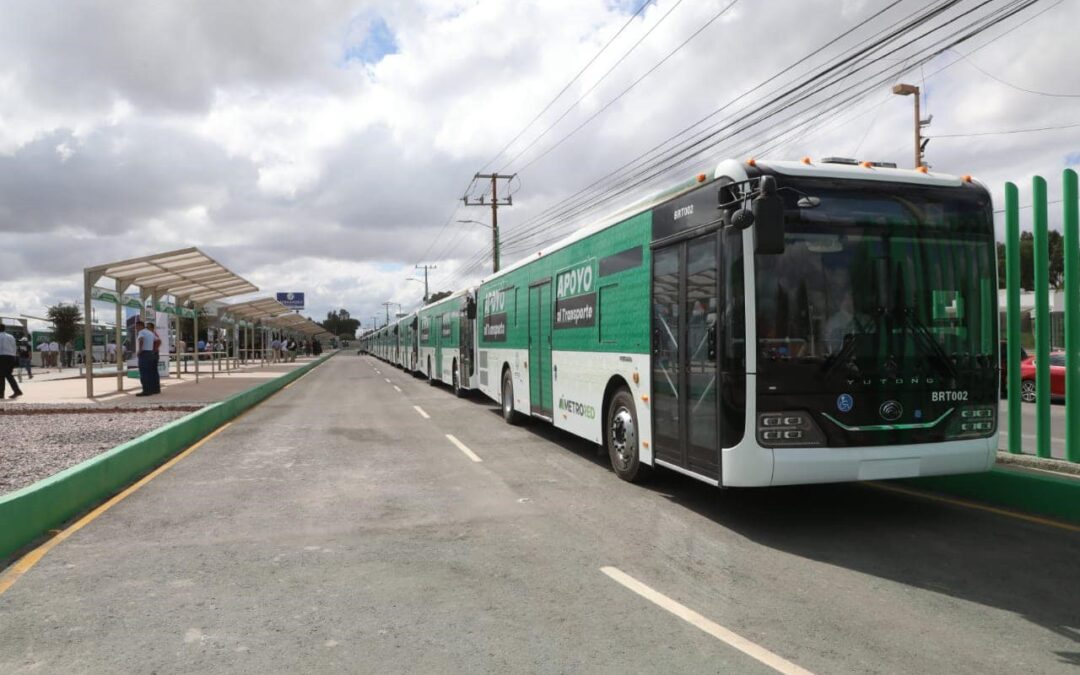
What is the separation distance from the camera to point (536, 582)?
5.12m

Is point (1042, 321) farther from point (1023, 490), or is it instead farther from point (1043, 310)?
point (1023, 490)

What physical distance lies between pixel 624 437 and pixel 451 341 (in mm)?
15197

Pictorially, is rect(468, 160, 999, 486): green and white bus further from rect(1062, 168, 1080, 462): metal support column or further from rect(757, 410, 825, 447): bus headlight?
rect(1062, 168, 1080, 462): metal support column

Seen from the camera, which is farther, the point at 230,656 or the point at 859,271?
the point at 859,271

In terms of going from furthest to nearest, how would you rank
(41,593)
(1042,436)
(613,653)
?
1. (1042,436)
2. (41,593)
3. (613,653)

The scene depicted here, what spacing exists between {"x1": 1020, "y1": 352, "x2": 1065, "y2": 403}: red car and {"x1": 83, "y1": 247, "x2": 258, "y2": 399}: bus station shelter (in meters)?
20.2

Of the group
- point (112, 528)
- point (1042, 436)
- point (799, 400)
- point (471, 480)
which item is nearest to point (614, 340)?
point (471, 480)

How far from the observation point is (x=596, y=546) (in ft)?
19.7

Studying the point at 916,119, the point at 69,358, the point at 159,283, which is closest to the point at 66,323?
the point at 69,358

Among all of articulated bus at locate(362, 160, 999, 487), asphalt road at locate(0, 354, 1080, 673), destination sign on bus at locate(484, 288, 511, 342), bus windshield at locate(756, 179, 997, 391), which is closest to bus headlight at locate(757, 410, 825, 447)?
articulated bus at locate(362, 160, 999, 487)

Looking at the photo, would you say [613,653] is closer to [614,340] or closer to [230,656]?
[230,656]

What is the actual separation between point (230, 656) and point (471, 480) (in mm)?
4934

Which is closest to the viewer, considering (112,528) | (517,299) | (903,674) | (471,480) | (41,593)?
(903,674)

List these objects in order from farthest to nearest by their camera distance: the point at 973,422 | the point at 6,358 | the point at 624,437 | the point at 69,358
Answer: the point at 69,358
the point at 6,358
the point at 624,437
the point at 973,422
